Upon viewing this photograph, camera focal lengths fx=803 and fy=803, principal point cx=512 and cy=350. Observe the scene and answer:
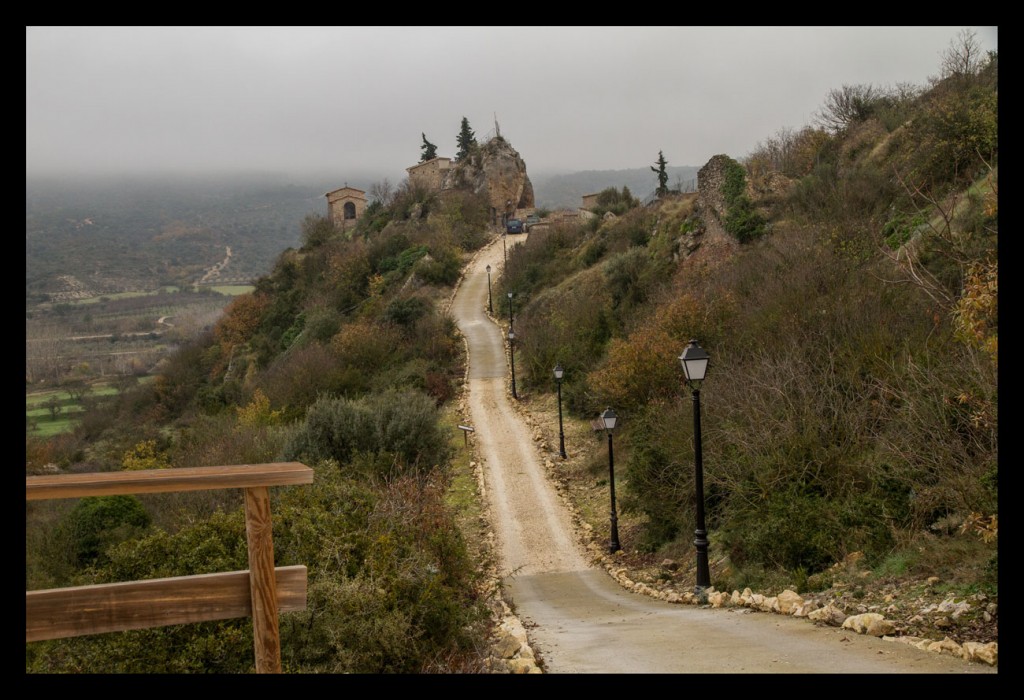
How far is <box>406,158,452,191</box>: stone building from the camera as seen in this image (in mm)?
75312

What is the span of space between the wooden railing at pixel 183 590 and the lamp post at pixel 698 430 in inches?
295

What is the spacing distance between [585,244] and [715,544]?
110ft

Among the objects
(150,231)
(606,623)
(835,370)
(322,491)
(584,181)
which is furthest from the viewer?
(584,181)

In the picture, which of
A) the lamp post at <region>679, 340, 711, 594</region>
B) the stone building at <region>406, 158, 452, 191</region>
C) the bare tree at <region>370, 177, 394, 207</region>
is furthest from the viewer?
the bare tree at <region>370, 177, 394, 207</region>

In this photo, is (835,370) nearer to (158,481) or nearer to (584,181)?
(158,481)

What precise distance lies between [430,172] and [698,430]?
6953 cm

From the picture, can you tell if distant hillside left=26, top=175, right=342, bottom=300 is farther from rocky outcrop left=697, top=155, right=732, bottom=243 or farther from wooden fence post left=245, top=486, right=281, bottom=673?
wooden fence post left=245, top=486, right=281, bottom=673

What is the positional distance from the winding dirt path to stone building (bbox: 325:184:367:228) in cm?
6042

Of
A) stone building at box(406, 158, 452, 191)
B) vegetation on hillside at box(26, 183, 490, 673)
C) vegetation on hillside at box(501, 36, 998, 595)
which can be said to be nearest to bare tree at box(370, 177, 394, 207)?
stone building at box(406, 158, 452, 191)

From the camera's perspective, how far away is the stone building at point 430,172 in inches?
2965

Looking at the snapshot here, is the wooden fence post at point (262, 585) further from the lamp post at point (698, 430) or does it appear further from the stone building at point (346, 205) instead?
the stone building at point (346, 205)

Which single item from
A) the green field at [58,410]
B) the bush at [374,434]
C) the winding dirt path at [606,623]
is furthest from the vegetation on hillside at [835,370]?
the green field at [58,410]

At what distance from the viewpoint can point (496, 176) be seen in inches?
2808

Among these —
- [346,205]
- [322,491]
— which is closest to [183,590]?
[322,491]
